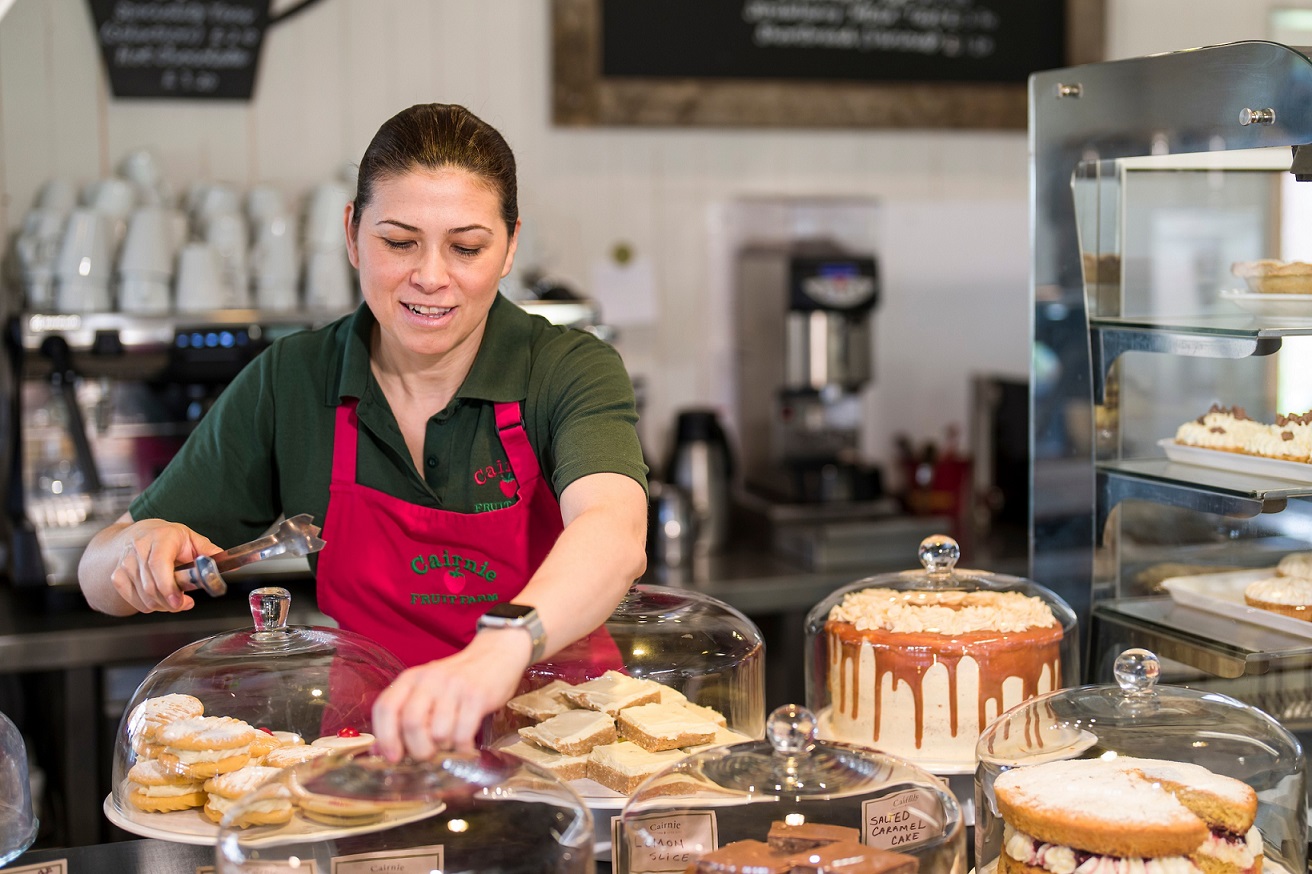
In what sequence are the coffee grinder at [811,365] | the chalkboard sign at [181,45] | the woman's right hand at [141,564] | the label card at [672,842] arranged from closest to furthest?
the label card at [672,842], the woman's right hand at [141,564], the chalkboard sign at [181,45], the coffee grinder at [811,365]

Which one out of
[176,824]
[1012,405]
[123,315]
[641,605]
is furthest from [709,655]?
[1012,405]

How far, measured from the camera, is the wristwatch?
3.71 feet

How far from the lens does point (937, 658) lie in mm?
1562

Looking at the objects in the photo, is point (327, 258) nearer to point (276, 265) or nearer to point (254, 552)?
point (276, 265)

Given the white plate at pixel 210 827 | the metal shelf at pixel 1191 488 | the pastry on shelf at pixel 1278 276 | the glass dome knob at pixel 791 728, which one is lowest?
the white plate at pixel 210 827

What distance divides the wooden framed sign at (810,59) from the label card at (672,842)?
2694 millimetres

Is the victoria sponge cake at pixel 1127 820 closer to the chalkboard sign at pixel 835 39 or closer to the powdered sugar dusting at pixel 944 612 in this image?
the powdered sugar dusting at pixel 944 612

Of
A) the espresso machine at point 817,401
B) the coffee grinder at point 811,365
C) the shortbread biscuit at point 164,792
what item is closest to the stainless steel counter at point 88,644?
the espresso machine at point 817,401

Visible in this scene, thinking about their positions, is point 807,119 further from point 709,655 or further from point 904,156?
point 709,655

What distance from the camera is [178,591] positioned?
148cm

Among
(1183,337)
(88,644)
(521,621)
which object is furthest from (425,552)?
(88,644)

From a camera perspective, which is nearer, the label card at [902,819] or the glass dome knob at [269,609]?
the label card at [902,819]

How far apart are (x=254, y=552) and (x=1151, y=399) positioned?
1214 millimetres

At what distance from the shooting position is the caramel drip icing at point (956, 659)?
156 cm
